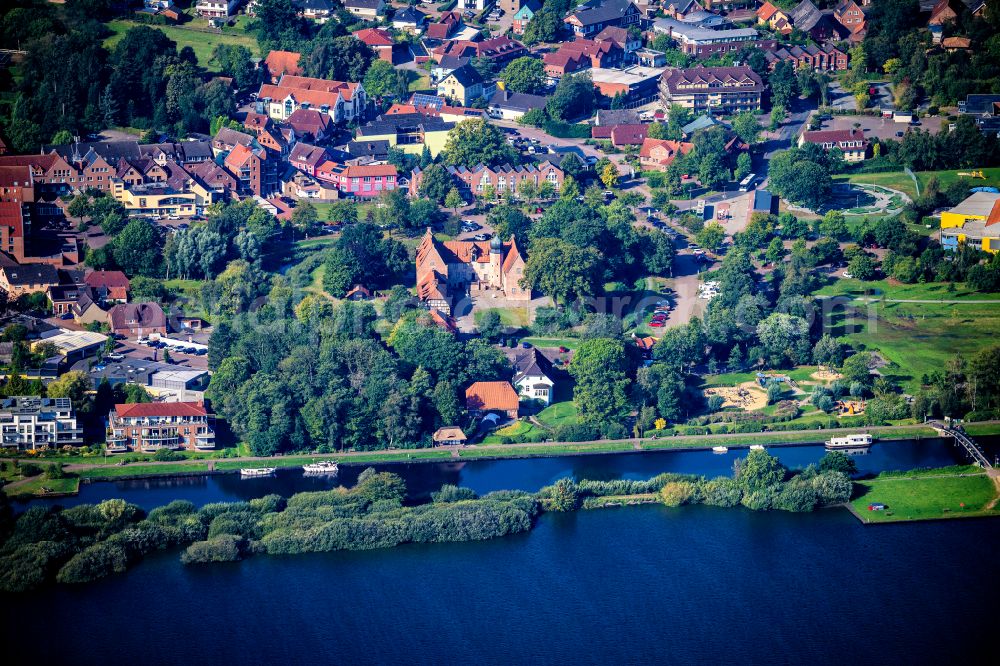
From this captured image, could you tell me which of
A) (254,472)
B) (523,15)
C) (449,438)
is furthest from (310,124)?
(254,472)

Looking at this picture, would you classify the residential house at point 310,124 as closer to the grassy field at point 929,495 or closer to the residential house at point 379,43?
the residential house at point 379,43

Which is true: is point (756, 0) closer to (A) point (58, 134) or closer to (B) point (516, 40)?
(B) point (516, 40)

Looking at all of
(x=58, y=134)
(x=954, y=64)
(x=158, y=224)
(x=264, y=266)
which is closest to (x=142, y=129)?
(x=58, y=134)

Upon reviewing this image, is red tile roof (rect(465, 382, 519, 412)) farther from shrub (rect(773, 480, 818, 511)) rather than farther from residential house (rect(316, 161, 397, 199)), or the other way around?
residential house (rect(316, 161, 397, 199))

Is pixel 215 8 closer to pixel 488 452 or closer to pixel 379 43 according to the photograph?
pixel 379 43

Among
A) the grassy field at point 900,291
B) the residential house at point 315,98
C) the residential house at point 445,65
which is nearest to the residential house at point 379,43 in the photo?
the residential house at point 445,65

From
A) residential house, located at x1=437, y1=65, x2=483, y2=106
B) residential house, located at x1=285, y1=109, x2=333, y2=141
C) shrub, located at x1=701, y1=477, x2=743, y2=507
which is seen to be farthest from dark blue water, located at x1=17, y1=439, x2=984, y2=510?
residential house, located at x1=437, y1=65, x2=483, y2=106

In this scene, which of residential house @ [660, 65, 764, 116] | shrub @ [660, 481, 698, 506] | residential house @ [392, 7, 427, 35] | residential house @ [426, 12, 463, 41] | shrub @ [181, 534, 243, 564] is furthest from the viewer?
residential house @ [392, 7, 427, 35]

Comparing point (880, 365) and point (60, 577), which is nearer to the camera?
point (60, 577)
